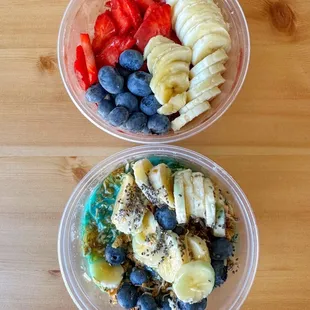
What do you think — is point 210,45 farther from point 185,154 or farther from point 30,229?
point 30,229

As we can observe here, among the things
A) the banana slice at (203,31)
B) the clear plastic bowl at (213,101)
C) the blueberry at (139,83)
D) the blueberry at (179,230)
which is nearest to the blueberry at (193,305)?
the blueberry at (179,230)

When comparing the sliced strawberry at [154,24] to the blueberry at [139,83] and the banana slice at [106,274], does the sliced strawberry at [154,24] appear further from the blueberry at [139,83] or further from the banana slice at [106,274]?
the banana slice at [106,274]

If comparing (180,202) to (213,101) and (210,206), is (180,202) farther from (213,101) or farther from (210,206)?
(213,101)

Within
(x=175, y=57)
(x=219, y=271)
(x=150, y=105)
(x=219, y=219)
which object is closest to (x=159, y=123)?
(x=150, y=105)

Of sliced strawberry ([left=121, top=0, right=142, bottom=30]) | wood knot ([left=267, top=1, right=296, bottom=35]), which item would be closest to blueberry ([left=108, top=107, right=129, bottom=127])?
sliced strawberry ([left=121, top=0, right=142, bottom=30])

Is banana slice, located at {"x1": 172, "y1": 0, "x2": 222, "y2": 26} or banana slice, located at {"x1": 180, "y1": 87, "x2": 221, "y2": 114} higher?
banana slice, located at {"x1": 172, "y1": 0, "x2": 222, "y2": 26}

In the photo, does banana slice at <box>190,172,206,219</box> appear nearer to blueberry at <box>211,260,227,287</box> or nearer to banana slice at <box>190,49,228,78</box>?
blueberry at <box>211,260,227,287</box>
